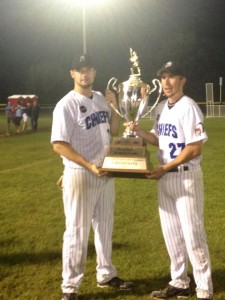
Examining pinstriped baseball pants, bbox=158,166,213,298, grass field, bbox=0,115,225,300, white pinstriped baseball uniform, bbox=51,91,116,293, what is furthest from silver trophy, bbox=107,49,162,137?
grass field, bbox=0,115,225,300

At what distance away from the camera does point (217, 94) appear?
44.3 metres

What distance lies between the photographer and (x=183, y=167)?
3.42 meters

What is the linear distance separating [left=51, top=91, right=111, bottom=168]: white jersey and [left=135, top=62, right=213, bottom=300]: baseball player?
0.51 meters

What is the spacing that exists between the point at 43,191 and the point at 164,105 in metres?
4.90

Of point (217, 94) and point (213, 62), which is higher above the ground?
point (213, 62)

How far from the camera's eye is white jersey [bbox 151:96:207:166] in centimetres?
330

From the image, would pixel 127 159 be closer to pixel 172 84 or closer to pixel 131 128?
pixel 131 128

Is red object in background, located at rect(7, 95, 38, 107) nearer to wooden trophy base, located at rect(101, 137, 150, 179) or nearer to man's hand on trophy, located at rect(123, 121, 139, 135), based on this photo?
man's hand on trophy, located at rect(123, 121, 139, 135)

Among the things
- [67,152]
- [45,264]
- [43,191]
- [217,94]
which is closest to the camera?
[67,152]

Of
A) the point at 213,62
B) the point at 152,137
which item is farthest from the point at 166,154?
the point at 213,62

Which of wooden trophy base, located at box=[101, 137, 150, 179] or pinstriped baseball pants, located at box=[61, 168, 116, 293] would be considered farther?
pinstriped baseball pants, located at box=[61, 168, 116, 293]

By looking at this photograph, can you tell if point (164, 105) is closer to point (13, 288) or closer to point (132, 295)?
point (132, 295)

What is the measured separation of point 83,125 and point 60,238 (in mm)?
2370

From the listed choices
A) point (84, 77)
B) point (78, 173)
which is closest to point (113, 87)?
point (84, 77)
